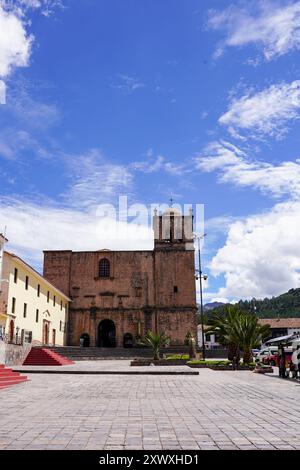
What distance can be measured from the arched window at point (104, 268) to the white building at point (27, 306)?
5.36 m

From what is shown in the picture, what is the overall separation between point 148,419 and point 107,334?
38.3m

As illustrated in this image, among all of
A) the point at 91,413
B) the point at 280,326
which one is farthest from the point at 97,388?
the point at 280,326

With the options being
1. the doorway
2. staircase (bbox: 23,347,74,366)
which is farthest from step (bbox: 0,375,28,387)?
the doorway

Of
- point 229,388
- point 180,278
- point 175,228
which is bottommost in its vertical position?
point 229,388

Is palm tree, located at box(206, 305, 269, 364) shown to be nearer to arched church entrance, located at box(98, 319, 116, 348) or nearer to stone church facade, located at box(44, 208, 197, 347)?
stone church facade, located at box(44, 208, 197, 347)

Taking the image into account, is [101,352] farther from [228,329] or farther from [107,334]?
[228,329]

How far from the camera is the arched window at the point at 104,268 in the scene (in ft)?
144

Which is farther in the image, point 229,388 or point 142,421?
point 229,388

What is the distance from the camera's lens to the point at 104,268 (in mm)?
43969

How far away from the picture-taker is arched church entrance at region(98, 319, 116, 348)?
43438 millimetres

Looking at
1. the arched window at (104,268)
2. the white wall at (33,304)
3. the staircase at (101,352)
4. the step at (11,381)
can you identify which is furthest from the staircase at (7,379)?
the arched window at (104,268)
